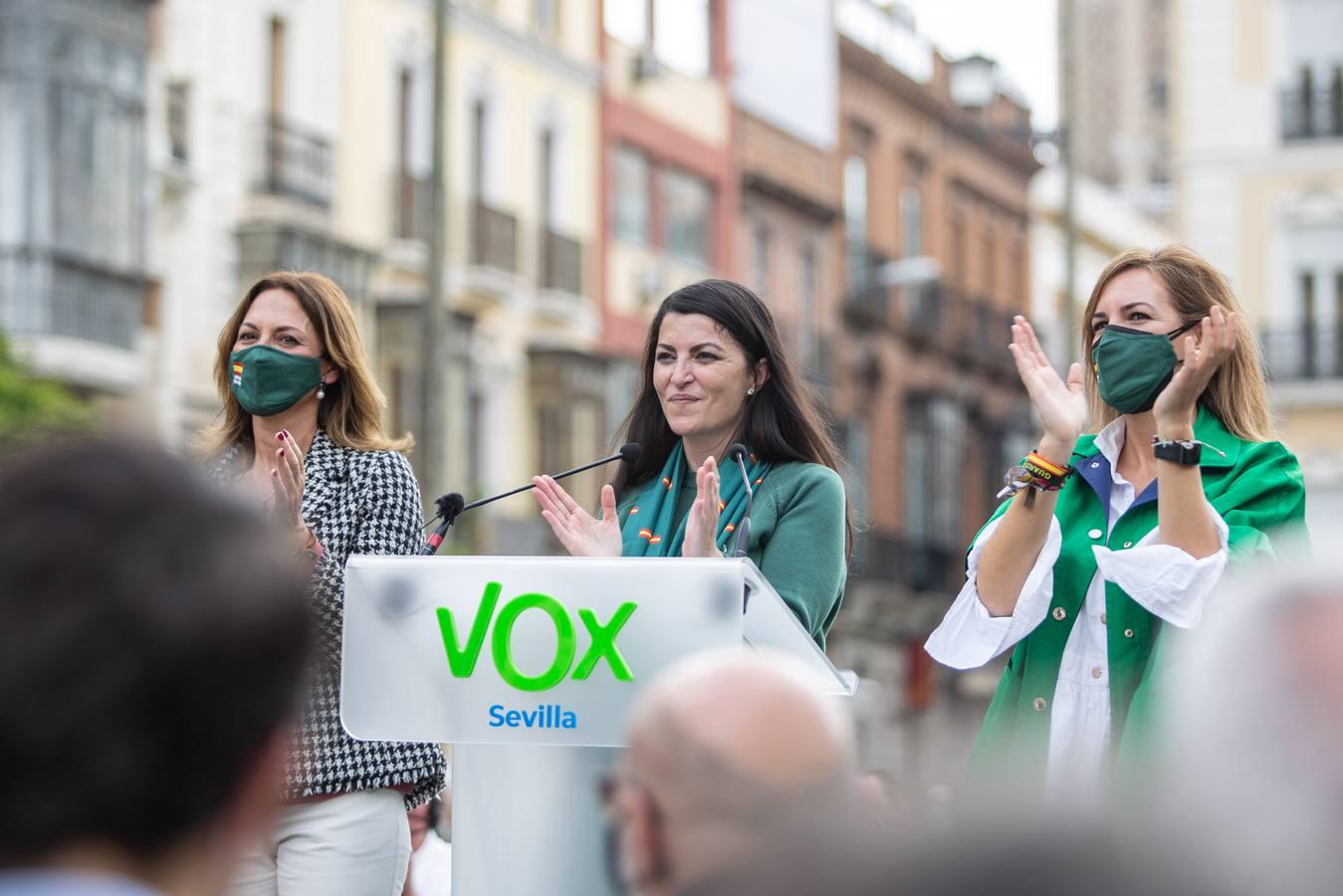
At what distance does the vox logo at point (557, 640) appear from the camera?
4891mm

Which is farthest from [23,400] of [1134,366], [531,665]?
[531,665]

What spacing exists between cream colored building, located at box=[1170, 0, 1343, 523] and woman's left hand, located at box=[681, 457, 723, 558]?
3865cm

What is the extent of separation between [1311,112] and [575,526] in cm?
3973

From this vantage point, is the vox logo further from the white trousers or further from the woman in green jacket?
the white trousers

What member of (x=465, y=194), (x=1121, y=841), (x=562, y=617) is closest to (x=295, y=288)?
(x=562, y=617)

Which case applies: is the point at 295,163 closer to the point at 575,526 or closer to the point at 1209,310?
the point at 575,526

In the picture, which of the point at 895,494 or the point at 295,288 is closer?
the point at 295,288

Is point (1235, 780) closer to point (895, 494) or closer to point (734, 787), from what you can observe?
point (734, 787)

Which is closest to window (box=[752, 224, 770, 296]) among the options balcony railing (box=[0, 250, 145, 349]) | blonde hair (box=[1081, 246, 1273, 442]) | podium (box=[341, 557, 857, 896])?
balcony railing (box=[0, 250, 145, 349])

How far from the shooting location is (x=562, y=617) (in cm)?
491

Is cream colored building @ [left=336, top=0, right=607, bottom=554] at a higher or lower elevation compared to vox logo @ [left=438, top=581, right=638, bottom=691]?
higher

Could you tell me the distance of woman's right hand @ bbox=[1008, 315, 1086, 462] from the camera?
17.6ft

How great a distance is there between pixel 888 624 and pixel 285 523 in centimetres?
4059

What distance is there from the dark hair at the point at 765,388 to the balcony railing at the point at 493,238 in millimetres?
28901
